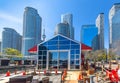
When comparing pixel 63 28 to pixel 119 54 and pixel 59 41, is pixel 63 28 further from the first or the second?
pixel 59 41

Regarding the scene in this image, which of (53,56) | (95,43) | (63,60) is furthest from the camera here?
(95,43)

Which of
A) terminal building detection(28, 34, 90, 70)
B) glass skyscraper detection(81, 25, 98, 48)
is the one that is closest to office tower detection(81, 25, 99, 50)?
glass skyscraper detection(81, 25, 98, 48)

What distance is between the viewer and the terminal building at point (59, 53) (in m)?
35.3

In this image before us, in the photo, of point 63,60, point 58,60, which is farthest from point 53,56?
point 63,60

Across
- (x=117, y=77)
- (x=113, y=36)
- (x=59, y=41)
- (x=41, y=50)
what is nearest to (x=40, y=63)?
(x=41, y=50)

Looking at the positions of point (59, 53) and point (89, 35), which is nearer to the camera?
point (59, 53)

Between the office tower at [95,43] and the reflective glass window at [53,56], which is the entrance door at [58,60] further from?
the office tower at [95,43]

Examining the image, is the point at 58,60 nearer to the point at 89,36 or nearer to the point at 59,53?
the point at 59,53

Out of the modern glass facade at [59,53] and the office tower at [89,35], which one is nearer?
the modern glass facade at [59,53]

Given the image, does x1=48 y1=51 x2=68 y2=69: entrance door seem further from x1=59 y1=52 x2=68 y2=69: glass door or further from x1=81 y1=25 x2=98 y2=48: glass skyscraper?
x1=81 y1=25 x2=98 y2=48: glass skyscraper

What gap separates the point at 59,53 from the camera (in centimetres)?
3619

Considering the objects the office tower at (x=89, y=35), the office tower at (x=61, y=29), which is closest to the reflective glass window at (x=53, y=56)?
the office tower at (x=89, y=35)

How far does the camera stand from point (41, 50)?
120 ft

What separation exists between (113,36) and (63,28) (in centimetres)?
6557
